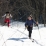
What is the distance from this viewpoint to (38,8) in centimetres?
3500

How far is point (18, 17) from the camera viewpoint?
3922 centimetres

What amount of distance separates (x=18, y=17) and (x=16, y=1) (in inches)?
102

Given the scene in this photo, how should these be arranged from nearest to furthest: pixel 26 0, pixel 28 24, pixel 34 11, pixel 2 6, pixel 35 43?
pixel 35 43 → pixel 28 24 → pixel 34 11 → pixel 26 0 → pixel 2 6

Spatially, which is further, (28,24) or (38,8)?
(38,8)

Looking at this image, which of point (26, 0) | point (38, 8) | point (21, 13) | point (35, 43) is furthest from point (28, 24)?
point (21, 13)

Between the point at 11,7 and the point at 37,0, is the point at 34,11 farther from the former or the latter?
the point at 11,7

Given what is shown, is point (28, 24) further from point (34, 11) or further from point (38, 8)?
point (38, 8)

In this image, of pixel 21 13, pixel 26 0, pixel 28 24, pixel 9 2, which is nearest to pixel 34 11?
pixel 26 0

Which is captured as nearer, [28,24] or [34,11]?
[28,24]

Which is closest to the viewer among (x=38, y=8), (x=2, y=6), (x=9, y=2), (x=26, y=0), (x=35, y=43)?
(x=35, y=43)

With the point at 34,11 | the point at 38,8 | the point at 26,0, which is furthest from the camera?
the point at 38,8

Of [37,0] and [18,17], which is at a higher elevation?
[37,0]

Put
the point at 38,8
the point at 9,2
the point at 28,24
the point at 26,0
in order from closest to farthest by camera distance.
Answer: the point at 28,24
the point at 26,0
the point at 38,8
the point at 9,2

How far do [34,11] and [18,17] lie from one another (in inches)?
354
